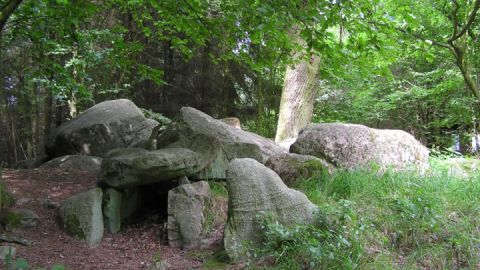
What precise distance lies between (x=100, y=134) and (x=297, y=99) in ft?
14.1

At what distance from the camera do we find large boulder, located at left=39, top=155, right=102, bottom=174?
24.7 ft

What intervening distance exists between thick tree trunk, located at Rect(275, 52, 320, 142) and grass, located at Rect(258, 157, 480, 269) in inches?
166

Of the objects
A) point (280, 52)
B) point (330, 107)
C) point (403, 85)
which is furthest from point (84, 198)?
point (403, 85)

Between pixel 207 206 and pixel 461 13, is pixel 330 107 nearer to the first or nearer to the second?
pixel 461 13

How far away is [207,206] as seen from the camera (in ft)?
17.4

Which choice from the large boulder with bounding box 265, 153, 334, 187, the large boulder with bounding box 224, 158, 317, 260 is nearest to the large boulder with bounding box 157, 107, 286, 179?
the large boulder with bounding box 265, 153, 334, 187

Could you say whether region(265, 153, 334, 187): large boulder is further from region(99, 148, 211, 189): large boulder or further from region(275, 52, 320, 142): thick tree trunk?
region(275, 52, 320, 142): thick tree trunk

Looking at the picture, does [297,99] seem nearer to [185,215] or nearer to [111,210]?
[185,215]

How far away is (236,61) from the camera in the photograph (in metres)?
6.04

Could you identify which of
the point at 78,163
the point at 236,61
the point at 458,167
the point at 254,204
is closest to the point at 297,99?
the point at 236,61

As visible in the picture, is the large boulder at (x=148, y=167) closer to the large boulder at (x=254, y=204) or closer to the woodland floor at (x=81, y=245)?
the woodland floor at (x=81, y=245)

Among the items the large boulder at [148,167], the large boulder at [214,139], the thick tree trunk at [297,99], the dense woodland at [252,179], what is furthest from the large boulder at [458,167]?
the large boulder at [148,167]

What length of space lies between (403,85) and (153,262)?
12.5 m

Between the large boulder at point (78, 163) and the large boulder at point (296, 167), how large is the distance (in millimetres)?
3425
